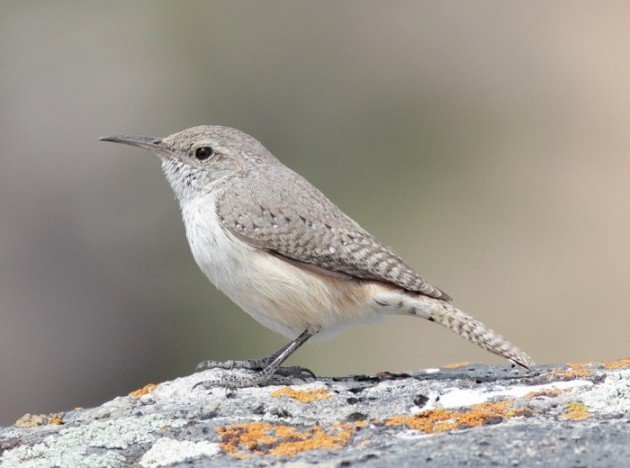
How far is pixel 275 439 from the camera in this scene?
457 cm

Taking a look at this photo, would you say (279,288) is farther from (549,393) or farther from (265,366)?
(549,393)

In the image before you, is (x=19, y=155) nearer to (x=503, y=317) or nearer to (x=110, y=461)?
(x=503, y=317)

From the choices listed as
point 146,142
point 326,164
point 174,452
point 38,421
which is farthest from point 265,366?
point 326,164

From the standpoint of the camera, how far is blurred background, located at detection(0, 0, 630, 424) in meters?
12.7

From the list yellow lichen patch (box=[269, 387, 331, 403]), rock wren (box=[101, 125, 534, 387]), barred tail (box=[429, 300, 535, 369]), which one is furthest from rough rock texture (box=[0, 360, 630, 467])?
rock wren (box=[101, 125, 534, 387])

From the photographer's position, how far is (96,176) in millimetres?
14359

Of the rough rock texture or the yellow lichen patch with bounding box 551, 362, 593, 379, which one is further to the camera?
the yellow lichen patch with bounding box 551, 362, 593, 379

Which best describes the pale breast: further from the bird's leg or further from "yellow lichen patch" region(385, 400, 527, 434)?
"yellow lichen patch" region(385, 400, 527, 434)

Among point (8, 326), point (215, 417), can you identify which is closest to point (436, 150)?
point (8, 326)

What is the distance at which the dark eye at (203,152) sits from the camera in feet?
23.7

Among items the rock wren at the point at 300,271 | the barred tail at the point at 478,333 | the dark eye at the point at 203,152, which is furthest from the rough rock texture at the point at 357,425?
the dark eye at the point at 203,152

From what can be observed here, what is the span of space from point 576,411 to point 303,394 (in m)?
1.28

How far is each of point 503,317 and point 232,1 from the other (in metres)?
6.55

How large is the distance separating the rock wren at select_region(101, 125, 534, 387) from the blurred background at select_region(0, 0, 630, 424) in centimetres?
527
